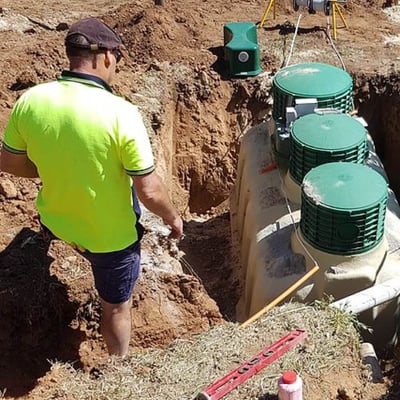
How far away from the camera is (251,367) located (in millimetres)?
4059

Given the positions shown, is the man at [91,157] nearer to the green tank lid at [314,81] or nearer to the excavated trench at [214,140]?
the green tank lid at [314,81]

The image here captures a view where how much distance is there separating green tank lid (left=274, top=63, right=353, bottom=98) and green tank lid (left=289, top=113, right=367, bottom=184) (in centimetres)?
41

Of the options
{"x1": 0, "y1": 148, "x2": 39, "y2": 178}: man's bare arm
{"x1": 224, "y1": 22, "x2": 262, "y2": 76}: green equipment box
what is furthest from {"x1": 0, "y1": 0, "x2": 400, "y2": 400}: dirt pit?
{"x1": 0, "y1": 148, "x2": 39, "y2": 178}: man's bare arm

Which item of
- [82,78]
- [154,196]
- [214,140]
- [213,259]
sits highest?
[82,78]

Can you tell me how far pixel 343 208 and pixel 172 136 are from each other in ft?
11.2

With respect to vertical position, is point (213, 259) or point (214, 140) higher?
point (214, 140)

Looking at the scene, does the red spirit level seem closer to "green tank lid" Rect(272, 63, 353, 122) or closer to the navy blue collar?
the navy blue collar

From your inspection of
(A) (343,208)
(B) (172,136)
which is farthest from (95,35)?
(B) (172,136)

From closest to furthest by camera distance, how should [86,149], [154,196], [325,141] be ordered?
[86,149] → [154,196] → [325,141]

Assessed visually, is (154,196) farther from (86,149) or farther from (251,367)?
(251,367)

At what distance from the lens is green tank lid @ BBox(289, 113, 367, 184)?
596 centimetres

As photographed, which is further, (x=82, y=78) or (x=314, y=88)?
(x=314, y=88)

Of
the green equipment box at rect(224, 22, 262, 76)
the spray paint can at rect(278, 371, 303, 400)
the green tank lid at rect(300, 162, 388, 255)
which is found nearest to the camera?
the spray paint can at rect(278, 371, 303, 400)

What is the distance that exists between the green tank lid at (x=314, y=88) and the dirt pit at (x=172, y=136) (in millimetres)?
1459
